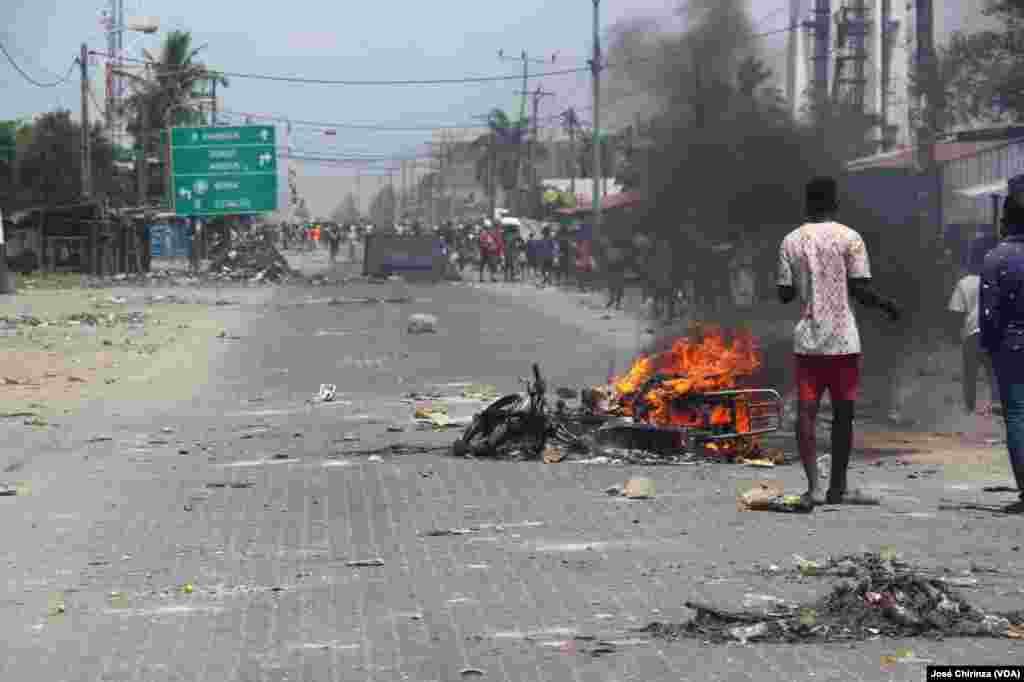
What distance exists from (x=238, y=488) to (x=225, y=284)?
50.4 metres

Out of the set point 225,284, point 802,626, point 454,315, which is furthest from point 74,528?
point 225,284

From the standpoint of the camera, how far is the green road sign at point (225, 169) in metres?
58.3

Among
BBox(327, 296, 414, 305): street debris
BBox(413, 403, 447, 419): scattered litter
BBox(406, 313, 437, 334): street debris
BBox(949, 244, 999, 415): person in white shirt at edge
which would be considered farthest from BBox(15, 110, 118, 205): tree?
BBox(949, 244, 999, 415): person in white shirt at edge

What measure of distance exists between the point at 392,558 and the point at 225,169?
51528 millimetres

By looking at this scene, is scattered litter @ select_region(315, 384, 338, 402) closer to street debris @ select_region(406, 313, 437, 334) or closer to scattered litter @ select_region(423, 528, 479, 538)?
scattered litter @ select_region(423, 528, 479, 538)

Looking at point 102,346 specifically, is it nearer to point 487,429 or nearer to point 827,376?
point 487,429

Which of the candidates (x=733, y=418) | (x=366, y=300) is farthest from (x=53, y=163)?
(x=733, y=418)

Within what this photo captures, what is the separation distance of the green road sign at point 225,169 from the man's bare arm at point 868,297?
49.6 metres

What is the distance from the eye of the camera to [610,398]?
12812mm

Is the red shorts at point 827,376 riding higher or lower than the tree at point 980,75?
lower

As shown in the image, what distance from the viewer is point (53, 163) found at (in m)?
74.8

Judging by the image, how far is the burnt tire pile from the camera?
619cm

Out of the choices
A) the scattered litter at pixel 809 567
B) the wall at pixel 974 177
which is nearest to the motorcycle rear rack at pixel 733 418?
the scattered litter at pixel 809 567

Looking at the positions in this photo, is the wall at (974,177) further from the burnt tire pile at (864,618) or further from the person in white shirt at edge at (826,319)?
the burnt tire pile at (864,618)
